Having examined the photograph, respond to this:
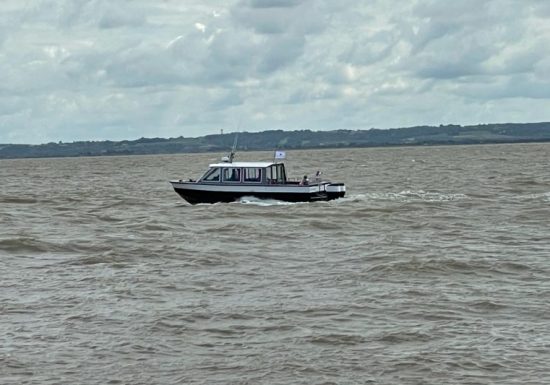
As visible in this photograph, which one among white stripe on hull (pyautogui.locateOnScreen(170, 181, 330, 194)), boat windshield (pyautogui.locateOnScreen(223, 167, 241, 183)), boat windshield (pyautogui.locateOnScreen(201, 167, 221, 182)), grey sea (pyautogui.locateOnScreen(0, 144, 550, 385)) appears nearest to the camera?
grey sea (pyautogui.locateOnScreen(0, 144, 550, 385))

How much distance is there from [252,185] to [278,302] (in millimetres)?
29475

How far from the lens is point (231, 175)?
51844 mm

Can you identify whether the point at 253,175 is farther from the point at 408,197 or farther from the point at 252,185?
the point at 408,197

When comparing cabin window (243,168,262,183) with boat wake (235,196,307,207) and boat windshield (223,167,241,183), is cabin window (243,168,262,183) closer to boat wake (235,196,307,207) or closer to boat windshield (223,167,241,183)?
boat windshield (223,167,241,183)

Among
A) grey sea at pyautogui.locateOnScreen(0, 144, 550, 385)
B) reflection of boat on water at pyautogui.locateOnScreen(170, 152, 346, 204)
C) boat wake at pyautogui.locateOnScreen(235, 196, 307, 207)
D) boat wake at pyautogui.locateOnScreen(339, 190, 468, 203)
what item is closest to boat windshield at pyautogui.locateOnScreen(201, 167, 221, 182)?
reflection of boat on water at pyautogui.locateOnScreen(170, 152, 346, 204)

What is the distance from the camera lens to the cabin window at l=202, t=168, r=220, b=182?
52.0 m

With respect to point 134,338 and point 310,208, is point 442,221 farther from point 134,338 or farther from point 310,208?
point 134,338

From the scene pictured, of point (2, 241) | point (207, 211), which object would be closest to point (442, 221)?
point (207, 211)

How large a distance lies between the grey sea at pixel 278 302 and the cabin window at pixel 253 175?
8.67 metres

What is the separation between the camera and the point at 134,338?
18.8m

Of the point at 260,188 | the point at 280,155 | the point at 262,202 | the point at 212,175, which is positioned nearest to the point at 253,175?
the point at 260,188

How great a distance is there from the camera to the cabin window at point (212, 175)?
5204cm

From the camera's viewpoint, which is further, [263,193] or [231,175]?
[231,175]

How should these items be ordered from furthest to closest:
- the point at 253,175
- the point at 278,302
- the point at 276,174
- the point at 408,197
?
the point at 408,197 → the point at 276,174 → the point at 253,175 → the point at 278,302
